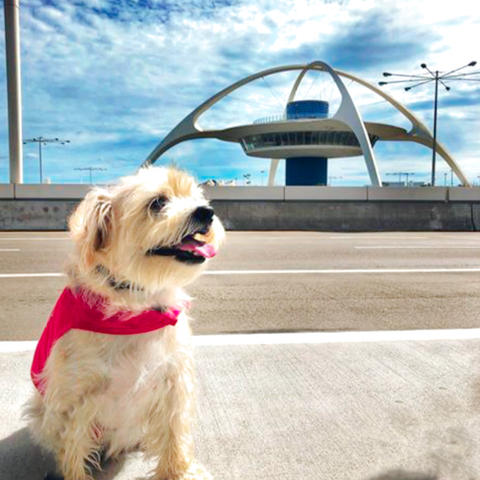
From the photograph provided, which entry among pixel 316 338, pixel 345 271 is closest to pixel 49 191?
pixel 345 271

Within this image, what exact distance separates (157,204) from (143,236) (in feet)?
0.55

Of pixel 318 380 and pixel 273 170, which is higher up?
pixel 273 170

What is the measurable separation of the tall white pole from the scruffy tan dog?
21.6 meters

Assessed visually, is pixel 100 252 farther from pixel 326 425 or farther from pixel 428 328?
pixel 428 328

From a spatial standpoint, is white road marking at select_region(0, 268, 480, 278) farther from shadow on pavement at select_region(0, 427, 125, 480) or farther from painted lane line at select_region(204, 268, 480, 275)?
shadow on pavement at select_region(0, 427, 125, 480)

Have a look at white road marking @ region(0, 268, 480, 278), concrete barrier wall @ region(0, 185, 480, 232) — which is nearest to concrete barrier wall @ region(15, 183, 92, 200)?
concrete barrier wall @ region(0, 185, 480, 232)

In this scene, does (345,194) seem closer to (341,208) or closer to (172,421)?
(341,208)

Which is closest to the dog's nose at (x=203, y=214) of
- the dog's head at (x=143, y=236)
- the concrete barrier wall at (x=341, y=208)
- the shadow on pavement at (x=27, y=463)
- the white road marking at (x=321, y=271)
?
the dog's head at (x=143, y=236)

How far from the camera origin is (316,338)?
476 cm

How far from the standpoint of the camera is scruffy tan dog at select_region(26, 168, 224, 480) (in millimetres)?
2336

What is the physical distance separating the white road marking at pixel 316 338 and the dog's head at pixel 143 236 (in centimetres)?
218

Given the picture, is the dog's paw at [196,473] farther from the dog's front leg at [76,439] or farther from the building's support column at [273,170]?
the building's support column at [273,170]

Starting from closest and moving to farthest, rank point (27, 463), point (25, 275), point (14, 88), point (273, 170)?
1. point (27, 463)
2. point (25, 275)
3. point (14, 88)
4. point (273, 170)

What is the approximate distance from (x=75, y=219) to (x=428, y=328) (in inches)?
165
